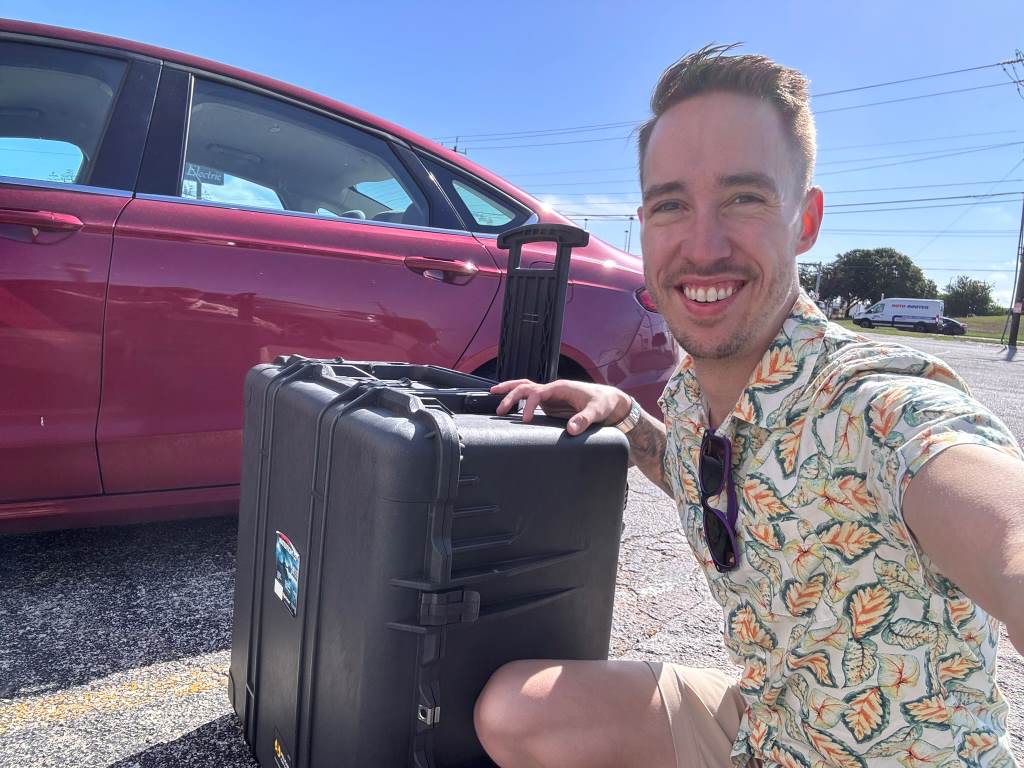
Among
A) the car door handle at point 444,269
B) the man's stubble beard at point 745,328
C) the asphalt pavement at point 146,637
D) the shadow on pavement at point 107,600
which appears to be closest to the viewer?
the man's stubble beard at point 745,328

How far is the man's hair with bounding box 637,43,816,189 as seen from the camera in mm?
1201

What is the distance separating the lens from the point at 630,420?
154 centimetres

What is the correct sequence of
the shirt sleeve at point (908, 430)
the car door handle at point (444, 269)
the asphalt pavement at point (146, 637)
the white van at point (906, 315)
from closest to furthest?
the shirt sleeve at point (908, 430), the asphalt pavement at point (146, 637), the car door handle at point (444, 269), the white van at point (906, 315)

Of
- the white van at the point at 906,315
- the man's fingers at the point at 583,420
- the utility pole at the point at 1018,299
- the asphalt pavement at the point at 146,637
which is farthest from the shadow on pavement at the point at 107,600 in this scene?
the white van at the point at 906,315

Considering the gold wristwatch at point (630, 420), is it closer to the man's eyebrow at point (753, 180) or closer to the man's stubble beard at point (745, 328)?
the man's stubble beard at point (745, 328)

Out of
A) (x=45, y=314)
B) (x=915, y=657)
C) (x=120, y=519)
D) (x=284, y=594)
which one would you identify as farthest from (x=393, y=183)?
(x=915, y=657)

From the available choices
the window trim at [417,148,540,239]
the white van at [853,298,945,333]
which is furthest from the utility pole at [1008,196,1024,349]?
the window trim at [417,148,540,239]

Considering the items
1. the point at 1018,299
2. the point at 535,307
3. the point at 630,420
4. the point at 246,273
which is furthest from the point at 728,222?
the point at 1018,299

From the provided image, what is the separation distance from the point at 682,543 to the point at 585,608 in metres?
1.68

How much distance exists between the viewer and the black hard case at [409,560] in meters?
1.03

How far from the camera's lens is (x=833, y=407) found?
986 mm

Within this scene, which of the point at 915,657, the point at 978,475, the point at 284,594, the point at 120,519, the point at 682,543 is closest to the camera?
the point at 978,475

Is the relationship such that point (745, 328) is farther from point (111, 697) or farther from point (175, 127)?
point (175, 127)

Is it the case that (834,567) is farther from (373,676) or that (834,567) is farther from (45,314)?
(45,314)
